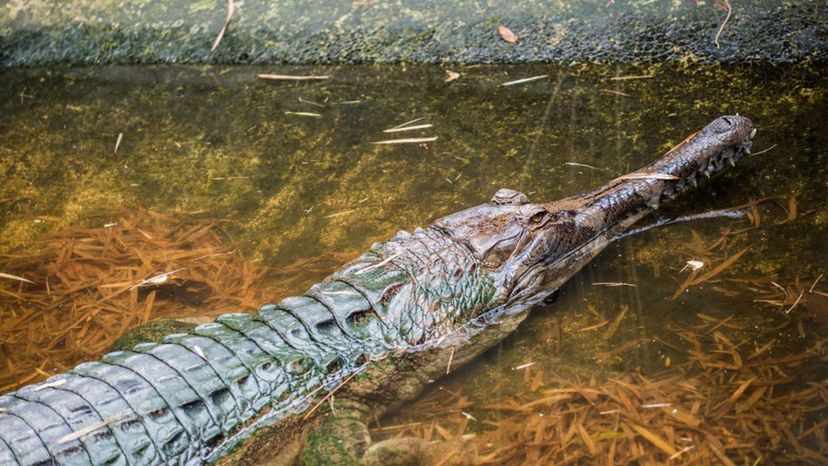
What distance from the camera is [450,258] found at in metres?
3.67

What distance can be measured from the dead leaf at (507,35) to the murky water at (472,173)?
19 cm

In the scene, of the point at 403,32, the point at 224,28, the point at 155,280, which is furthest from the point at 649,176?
the point at 224,28

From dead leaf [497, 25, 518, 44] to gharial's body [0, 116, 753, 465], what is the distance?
1488 millimetres

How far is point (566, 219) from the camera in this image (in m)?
3.82

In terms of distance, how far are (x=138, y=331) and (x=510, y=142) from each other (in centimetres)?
218

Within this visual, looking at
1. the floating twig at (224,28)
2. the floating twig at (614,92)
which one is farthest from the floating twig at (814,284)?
the floating twig at (224,28)

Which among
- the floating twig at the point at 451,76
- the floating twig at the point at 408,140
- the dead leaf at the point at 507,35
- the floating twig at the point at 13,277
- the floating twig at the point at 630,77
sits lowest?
the floating twig at the point at 630,77

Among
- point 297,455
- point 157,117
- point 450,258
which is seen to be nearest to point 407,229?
point 450,258

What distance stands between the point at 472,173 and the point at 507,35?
3.95 ft

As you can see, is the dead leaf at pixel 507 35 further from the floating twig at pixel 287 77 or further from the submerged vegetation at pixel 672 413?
the submerged vegetation at pixel 672 413

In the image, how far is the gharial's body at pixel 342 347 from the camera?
2.93m

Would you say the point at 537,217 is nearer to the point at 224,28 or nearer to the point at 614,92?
the point at 614,92

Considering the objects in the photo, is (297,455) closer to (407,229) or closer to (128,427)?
(128,427)

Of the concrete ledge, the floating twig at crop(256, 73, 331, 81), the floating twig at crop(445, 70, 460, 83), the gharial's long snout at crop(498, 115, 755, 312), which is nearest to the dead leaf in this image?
the concrete ledge
